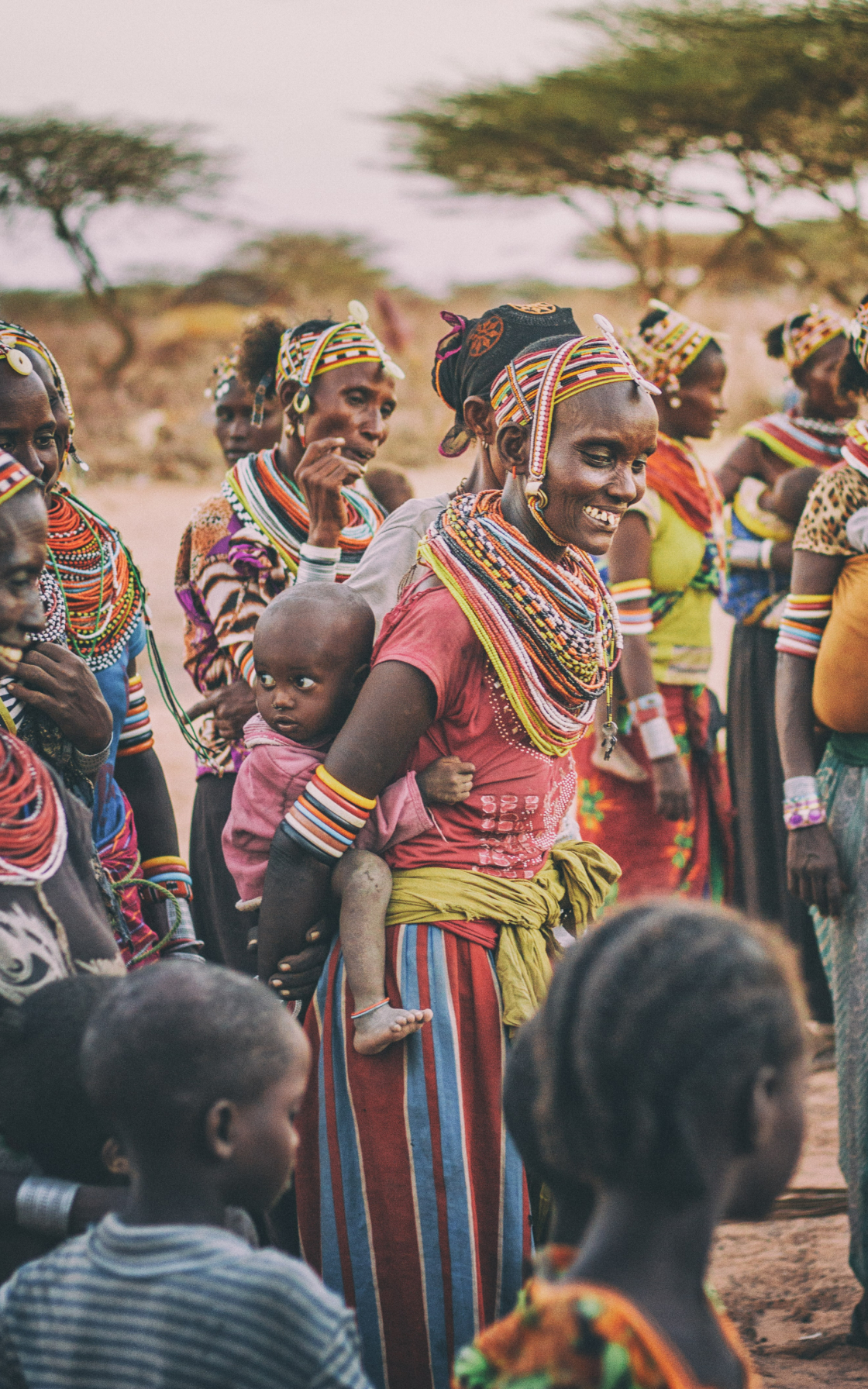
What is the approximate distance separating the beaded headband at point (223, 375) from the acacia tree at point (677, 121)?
51.0 feet

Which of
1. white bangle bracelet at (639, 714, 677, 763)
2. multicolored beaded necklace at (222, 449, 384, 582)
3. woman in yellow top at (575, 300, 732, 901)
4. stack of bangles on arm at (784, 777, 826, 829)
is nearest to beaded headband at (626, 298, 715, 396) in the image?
woman in yellow top at (575, 300, 732, 901)

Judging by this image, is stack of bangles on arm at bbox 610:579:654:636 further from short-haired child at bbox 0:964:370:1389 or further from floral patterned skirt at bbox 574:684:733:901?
short-haired child at bbox 0:964:370:1389

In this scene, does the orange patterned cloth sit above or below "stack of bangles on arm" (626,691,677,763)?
above

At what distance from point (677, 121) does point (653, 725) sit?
59.2 feet

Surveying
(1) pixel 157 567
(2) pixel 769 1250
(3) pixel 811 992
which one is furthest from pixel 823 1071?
(1) pixel 157 567

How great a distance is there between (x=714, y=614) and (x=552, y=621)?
1424 cm

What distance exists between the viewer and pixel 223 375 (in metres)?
5.60

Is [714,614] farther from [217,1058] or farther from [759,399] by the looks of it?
[217,1058]

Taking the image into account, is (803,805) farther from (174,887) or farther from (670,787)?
(174,887)

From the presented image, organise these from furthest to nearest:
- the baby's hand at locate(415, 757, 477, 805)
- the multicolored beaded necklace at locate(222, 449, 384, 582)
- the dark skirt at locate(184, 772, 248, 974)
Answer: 1. the dark skirt at locate(184, 772, 248, 974)
2. the multicolored beaded necklace at locate(222, 449, 384, 582)
3. the baby's hand at locate(415, 757, 477, 805)

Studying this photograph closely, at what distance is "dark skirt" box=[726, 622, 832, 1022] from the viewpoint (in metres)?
6.32

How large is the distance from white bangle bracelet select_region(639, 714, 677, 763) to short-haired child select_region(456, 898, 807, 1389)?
3.64 m

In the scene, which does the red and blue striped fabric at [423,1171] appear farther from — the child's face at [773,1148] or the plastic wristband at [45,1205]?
the child's face at [773,1148]

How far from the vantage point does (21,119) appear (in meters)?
24.0
